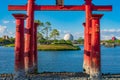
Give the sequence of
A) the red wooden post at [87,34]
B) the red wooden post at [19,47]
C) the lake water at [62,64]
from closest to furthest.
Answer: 1. the red wooden post at [19,47]
2. the red wooden post at [87,34]
3. the lake water at [62,64]

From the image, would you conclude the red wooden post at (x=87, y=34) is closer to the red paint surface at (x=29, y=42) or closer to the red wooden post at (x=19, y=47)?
the red paint surface at (x=29, y=42)

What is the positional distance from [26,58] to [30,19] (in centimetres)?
264

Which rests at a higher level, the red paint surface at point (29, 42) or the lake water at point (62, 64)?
the red paint surface at point (29, 42)

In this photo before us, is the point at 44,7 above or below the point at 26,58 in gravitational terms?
above

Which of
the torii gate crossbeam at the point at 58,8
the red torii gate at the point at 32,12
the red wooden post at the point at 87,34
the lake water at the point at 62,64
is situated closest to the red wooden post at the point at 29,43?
the red torii gate at the point at 32,12

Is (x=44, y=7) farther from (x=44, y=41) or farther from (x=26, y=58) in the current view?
(x=44, y=41)

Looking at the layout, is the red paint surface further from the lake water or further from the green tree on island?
the green tree on island

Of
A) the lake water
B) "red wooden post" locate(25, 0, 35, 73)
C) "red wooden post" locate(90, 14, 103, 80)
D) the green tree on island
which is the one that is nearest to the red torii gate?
"red wooden post" locate(25, 0, 35, 73)

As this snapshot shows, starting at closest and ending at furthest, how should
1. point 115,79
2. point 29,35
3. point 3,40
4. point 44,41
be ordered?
point 115,79, point 29,35, point 44,41, point 3,40

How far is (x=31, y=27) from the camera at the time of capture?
23.9 metres

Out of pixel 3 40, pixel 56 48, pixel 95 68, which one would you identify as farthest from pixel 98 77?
pixel 3 40

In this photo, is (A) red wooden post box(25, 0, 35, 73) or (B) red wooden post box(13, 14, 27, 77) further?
(A) red wooden post box(25, 0, 35, 73)

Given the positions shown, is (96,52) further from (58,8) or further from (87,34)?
(58,8)

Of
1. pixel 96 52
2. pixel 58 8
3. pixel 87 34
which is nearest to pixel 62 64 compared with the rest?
pixel 87 34
